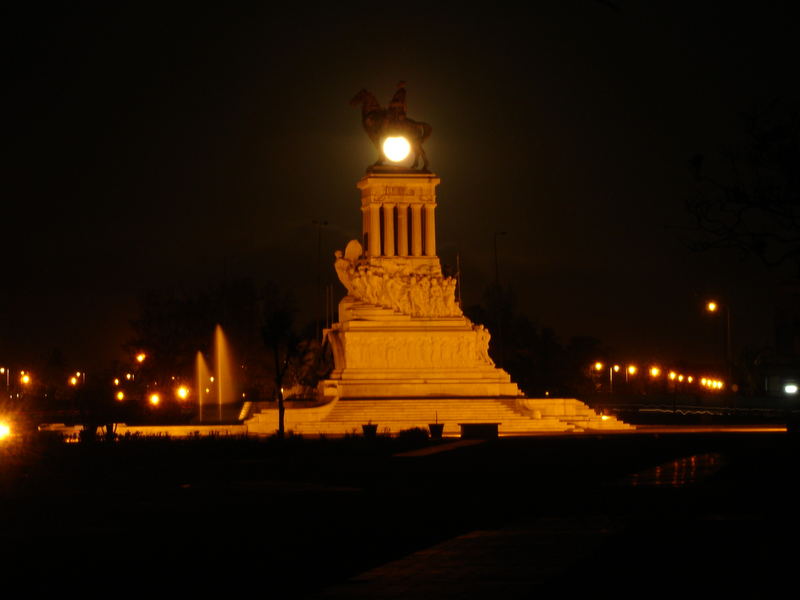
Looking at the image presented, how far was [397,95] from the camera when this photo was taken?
79.5 metres

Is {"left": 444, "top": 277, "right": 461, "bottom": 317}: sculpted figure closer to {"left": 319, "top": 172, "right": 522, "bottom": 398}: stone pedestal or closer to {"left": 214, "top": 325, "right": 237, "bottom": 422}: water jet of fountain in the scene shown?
{"left": 319, "top": 172, "right": 522, "bottom": 398}: stone pedestal

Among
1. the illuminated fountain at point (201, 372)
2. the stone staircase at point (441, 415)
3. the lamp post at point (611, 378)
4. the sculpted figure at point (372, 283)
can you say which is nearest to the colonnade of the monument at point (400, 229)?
the sculpted figure at point (372, 283)

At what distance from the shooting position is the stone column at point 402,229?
7738cm

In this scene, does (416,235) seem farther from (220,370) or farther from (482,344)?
(220,370)

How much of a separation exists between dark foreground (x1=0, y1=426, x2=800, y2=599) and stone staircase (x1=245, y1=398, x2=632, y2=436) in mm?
24642

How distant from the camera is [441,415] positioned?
224ft

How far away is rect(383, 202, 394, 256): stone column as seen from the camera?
7725 centimetres

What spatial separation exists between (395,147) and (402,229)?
4.54 meters

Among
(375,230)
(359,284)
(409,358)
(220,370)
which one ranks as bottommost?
(409,358)

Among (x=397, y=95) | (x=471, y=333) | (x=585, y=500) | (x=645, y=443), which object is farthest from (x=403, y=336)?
(x=585, y=500)

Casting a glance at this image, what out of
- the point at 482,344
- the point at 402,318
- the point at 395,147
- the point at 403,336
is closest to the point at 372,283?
the point at 402,318

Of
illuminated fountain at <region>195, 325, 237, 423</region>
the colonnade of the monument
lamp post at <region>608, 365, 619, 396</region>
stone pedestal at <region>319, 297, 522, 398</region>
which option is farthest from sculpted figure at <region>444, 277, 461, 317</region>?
lamp post at <region>608, 365, 619, 396</region>

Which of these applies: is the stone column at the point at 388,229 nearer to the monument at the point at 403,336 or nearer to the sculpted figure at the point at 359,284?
the monument at the point at 403,336

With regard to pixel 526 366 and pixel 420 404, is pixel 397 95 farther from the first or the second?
pixel 526 366
